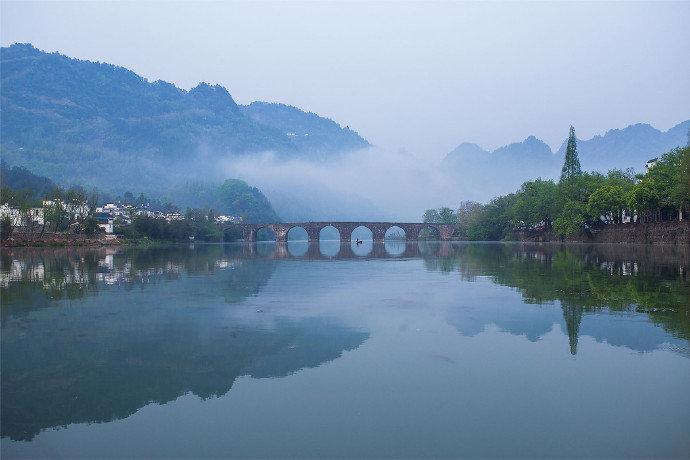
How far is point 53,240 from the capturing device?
94.3 m

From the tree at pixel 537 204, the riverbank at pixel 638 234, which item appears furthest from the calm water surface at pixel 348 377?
the tree at pixel 537 204

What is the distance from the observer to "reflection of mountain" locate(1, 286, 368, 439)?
33.6 ft

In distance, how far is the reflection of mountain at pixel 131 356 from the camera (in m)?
10.2

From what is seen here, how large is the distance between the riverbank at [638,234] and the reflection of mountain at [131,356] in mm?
69706

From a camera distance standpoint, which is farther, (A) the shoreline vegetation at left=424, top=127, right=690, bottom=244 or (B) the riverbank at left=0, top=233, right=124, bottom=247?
(B) the riverbank at left=0, top=233, right=124, bottom=247

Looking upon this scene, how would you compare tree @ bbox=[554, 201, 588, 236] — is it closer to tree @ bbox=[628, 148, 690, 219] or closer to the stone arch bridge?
tree @ bbox=[628, 148, 690, 219]

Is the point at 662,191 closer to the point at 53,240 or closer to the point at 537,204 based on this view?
the point at 537,204

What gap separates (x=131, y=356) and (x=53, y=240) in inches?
3629

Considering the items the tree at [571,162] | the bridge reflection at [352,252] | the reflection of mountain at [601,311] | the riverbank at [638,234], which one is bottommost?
the bridge reflection at [352,252]

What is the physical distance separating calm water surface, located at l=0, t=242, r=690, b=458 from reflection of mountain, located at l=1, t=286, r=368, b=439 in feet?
0.20

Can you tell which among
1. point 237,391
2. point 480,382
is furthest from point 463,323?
point 237,391

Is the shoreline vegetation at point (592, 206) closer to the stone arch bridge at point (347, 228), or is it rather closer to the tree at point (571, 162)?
the tree at point (571, 162)

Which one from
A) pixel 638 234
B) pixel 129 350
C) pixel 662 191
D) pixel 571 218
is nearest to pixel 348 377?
pixel 129 350

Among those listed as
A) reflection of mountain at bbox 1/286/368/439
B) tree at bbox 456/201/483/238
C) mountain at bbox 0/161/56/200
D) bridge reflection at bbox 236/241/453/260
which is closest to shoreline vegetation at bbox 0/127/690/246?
tree at bbox 456/201/483/238
